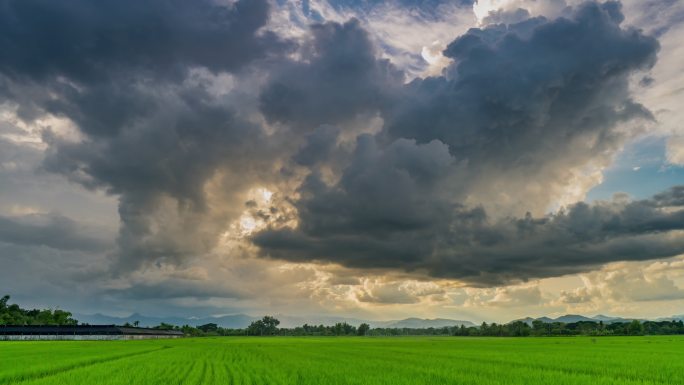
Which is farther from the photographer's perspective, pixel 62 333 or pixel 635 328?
pixel 635 328

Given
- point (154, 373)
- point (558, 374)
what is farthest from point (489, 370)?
point (154, 373)

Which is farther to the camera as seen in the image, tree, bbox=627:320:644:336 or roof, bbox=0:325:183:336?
tree, bbox=627:320:644:336

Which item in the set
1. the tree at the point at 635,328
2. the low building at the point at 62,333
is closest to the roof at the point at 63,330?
the low building at the point at 62,333

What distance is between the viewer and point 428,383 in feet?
86.1

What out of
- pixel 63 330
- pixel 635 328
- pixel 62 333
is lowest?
pixel 635 328

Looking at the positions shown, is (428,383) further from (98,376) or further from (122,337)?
(122,337)

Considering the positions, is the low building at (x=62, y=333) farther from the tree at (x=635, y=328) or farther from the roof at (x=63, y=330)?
the tree at (x=635, y=328)

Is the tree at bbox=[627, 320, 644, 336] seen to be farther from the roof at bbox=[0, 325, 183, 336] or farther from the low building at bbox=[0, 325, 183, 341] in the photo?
the roof at bbox=[0, 325, 183, 336]

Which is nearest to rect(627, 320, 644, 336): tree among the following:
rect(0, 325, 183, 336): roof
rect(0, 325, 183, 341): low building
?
rect(0, 325, 183, 341): low building

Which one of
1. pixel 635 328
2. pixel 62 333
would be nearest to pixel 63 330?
pixel 62 333

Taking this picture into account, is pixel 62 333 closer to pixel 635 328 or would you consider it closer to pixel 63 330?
pixel 63 330

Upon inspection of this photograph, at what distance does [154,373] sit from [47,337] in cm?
15660

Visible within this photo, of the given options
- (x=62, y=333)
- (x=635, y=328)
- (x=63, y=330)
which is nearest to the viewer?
(x=62, y=333)

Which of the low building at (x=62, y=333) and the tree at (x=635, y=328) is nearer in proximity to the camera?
the low building at (x=62, y=333)
